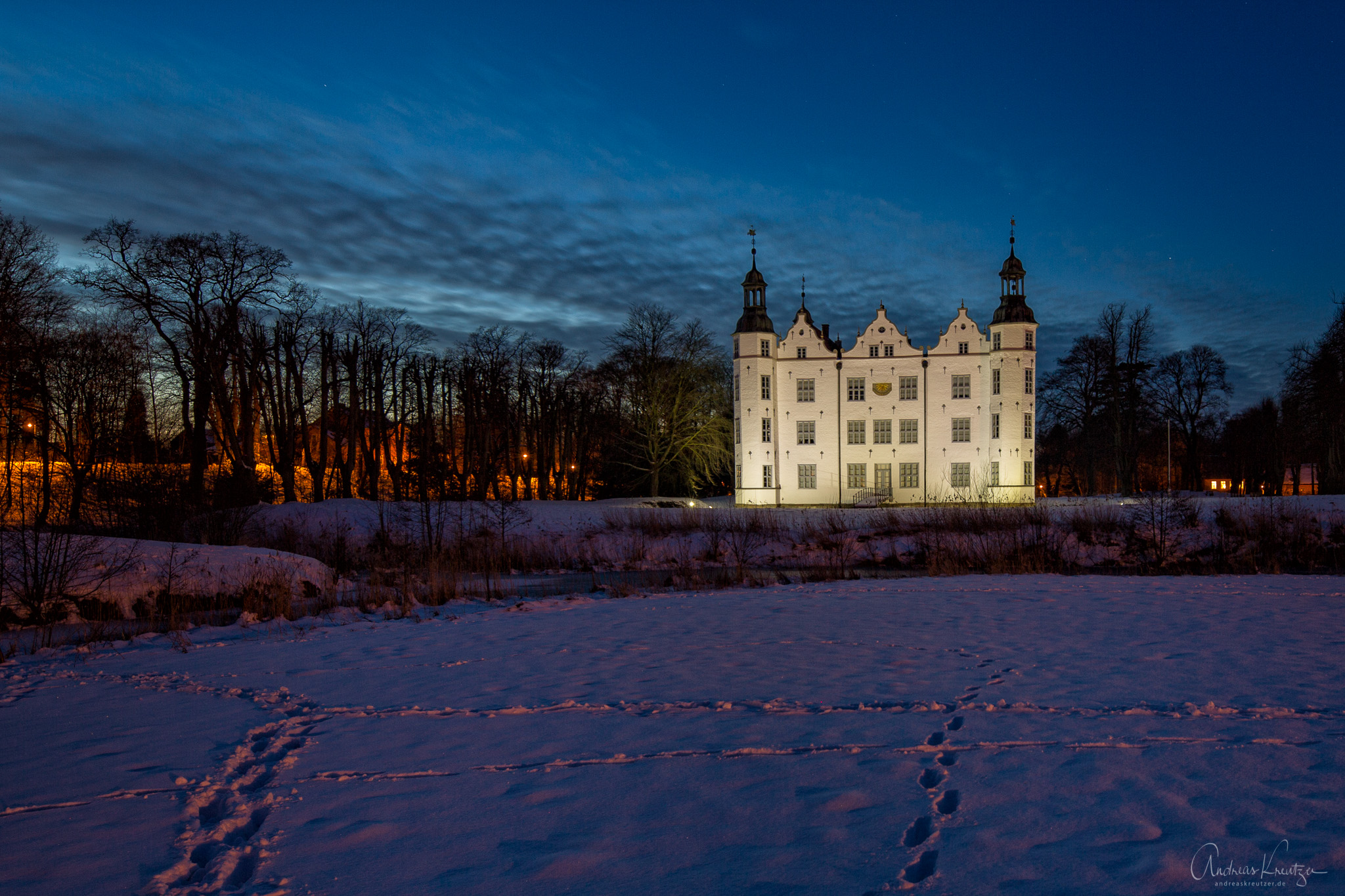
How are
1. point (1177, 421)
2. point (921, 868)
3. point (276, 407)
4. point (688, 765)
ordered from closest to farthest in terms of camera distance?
1. point (921, 868)
2. point (688, 765)
3. point (276, 407)
4. point (1177, 421)

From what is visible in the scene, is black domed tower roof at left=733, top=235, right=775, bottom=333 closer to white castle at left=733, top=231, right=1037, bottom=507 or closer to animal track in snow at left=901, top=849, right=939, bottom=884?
white castle at left=733, top=231, right=1037, bottom=507

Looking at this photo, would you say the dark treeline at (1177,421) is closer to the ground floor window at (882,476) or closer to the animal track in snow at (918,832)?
the ground floor window at (882,476)

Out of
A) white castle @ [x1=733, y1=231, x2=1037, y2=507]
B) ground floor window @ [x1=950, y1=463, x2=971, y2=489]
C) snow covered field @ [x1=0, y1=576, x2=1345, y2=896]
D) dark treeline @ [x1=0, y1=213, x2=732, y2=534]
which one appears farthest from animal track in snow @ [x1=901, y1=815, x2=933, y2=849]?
ground floor window @ [x1=950, y1=463, x2=971, y2=489]

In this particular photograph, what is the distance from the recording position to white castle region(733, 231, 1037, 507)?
130 feet

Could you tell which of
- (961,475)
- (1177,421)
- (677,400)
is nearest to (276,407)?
(677,400)

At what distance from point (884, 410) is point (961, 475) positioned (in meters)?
4.83

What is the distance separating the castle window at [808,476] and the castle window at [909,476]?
402 cm

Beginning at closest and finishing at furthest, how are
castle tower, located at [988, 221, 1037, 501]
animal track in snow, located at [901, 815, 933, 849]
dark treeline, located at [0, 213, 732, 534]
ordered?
animal track in snow, located at [901, 815, 933, 849]
dark treeline, located at [0, 213, 732, 534]
castle tower, located at [988, 221, 1037, 501]

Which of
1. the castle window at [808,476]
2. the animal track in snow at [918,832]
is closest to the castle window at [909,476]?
the castle window at [808,476]

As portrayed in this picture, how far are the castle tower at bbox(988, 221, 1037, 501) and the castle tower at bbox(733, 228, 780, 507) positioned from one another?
1057 centimetres

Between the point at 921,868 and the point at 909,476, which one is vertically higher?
the point at 909,476

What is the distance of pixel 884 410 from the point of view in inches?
1594

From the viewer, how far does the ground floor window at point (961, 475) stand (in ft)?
130

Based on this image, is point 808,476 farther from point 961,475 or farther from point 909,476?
point 961,475
